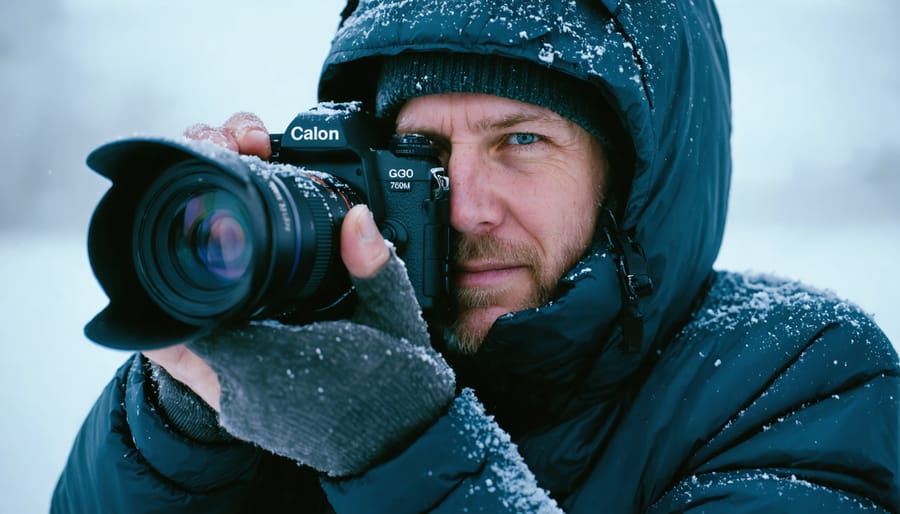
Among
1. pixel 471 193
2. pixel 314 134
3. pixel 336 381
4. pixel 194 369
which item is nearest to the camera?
pixel 336 381

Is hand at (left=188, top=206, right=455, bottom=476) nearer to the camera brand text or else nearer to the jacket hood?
the camera brand text

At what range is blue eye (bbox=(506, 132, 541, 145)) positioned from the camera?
47.6 inches

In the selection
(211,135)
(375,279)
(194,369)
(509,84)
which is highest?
(509,84)

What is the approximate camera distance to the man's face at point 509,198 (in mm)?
1180

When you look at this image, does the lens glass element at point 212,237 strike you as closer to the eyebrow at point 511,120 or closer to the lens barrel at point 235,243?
the lens barrel at point 235,243

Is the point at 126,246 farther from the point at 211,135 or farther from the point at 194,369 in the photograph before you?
the point at 211,135

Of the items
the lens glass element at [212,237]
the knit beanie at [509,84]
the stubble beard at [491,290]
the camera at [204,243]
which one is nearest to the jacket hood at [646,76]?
the knit beanie at [509,84]

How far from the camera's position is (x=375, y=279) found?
794 mm

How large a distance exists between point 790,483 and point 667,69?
0.62m

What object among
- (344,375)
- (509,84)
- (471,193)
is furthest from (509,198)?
(344,375)

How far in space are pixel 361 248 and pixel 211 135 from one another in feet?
1.41

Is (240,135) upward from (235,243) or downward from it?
upward

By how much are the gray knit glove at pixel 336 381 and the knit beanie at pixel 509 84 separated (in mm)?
457

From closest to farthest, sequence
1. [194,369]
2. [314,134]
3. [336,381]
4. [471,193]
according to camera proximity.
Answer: [336,381] < [194,369] < [314,134] < [471,193]
